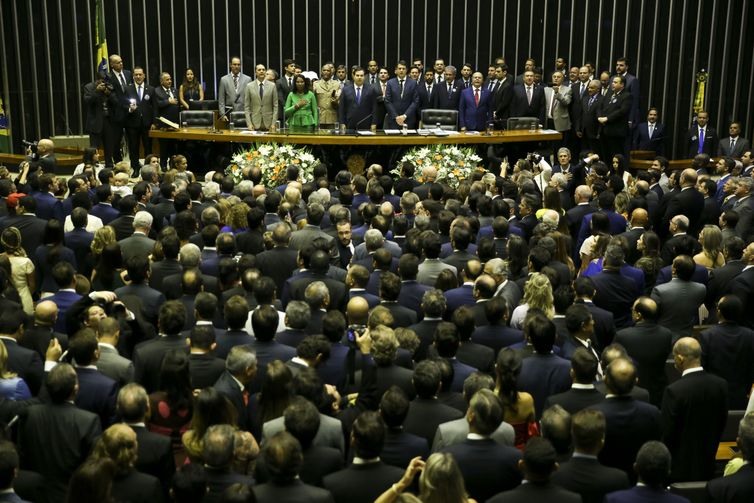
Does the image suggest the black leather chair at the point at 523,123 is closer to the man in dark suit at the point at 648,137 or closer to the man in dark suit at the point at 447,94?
the man in dark suit at the point at 447,94

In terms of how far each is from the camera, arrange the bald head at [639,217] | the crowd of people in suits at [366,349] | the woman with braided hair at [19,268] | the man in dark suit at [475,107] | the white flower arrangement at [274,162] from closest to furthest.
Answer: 1. the crowd of people in suits at [366,349]
2. the woman with braided hair at [19,268]
3. the bald head at [639,217]
4. the white flower arrangement at [274,162]
5. the man in dark suit at [475,107]

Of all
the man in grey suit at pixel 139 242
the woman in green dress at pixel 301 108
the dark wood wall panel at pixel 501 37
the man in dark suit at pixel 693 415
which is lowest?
the man in dark suit at pixel 693 415

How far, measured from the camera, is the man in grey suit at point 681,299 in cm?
747

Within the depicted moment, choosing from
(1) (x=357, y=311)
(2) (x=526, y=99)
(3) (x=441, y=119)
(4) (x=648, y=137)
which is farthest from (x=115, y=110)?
(1) (x=357, y=311)

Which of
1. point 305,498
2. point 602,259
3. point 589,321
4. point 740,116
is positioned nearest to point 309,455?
point 305,498

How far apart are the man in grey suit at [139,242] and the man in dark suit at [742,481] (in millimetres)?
5101

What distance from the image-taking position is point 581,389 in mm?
5465

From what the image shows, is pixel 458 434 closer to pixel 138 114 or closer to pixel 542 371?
pixel 542 371

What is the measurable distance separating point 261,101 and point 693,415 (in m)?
11.3

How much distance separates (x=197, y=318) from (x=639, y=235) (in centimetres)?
466

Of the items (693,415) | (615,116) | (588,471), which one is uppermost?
(615,116)

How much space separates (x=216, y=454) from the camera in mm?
4402

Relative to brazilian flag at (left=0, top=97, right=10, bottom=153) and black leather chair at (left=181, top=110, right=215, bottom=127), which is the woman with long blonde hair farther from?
brazilian flag at (left=0, top=97, right=10, bottom=153)

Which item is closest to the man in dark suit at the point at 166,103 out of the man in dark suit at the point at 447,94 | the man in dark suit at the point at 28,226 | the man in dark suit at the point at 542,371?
the man in dark suit at the point at 447,94
